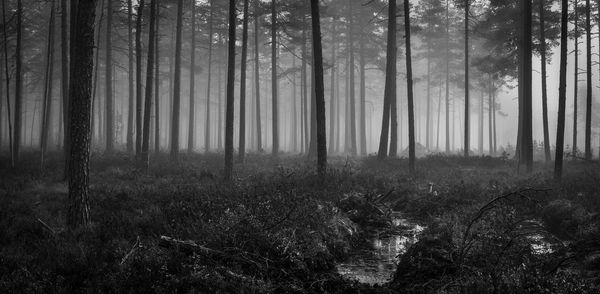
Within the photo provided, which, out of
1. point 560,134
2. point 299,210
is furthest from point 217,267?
point 560,134

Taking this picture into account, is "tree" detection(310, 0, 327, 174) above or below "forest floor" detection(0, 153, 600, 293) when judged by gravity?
above

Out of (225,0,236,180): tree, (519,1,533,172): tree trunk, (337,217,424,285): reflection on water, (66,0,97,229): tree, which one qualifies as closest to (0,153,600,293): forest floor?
(337,217,424,285): reflection on water

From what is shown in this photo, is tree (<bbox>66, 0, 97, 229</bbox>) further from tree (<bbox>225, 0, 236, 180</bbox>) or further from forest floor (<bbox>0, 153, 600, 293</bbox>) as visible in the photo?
tree (<bbox>225, 0, 236, 180</bbox>)

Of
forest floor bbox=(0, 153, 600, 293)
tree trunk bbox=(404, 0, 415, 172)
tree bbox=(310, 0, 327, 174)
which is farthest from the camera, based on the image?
tree trunk bbox=(404, 0, 415, 172)

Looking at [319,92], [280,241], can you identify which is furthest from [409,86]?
[280,241]

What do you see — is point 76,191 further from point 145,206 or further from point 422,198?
point 422,198

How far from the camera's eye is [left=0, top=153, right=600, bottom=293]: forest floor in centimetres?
501

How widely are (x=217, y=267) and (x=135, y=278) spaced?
113 cm

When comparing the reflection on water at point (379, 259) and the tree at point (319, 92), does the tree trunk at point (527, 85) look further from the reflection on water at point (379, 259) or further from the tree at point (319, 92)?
the reflection on water at point (379, 259)

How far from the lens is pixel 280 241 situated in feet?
20.9

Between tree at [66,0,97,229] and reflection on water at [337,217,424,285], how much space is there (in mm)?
5382

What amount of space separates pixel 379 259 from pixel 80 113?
21.6 ft

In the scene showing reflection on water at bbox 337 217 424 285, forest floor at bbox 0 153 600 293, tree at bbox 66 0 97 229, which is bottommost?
reflection on water at bbox 337 217 424 285

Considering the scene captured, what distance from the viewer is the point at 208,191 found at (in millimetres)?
10523
